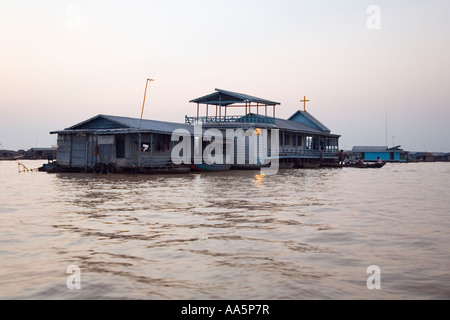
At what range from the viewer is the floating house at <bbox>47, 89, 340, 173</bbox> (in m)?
32.5

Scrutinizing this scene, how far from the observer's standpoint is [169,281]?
557cm

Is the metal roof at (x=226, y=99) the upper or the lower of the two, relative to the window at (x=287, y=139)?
upper

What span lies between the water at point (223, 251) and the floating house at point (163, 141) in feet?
63.1

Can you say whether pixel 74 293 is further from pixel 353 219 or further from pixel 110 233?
pixel 353 219

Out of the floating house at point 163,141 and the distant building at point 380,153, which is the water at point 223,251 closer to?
the floating house at point 163,141

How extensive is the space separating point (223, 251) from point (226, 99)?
35986 millimetres

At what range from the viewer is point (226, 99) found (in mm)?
42438

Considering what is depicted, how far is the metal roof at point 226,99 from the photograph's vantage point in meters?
40.5

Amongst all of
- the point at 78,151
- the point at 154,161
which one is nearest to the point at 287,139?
the point at 154,161

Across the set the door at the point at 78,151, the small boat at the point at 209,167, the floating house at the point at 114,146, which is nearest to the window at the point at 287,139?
the small boat at the point at 209,167

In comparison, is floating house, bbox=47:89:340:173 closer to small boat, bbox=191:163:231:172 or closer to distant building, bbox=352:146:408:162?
small boat, bbox=191:163:231:172

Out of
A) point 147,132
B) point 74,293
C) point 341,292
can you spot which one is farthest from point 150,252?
point 147,132
